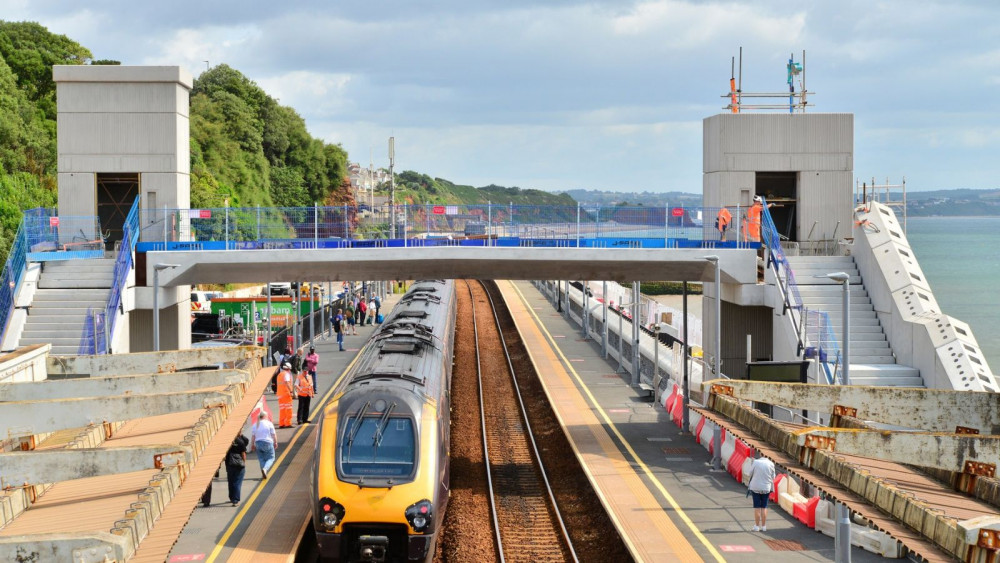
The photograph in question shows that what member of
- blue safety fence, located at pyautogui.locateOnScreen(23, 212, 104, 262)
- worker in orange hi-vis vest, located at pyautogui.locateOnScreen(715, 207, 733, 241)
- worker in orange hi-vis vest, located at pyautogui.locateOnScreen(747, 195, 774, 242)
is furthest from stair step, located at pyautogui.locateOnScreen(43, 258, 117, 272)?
worker in orange hi-vis vest, located at pyautogui.locateOnScreen(747, 195, 774, 242)

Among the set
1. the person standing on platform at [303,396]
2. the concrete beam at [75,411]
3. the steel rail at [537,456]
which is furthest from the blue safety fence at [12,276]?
the concrete beam at [75,411]

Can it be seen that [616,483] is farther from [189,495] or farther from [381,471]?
[189,495]

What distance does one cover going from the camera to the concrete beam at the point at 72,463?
9.23m

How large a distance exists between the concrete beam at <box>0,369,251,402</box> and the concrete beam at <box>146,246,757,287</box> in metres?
12.5

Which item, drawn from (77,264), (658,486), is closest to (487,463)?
(658,486)

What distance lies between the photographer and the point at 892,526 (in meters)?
8.32

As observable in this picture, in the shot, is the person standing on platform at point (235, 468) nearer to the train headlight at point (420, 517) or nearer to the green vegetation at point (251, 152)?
the train headlight at point (420, 517)

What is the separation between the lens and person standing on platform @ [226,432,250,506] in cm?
1883

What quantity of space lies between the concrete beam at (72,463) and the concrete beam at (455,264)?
1707cm

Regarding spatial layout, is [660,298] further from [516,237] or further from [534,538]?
[534,538]

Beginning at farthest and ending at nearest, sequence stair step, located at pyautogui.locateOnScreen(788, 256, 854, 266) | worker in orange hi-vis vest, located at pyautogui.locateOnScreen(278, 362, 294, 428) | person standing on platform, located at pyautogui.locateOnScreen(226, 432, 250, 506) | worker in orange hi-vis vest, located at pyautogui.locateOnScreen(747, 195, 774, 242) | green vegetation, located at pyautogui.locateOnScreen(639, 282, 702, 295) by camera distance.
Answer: green vegetation, located at pyautogui.locateOnScreen(639, 282, 702, 295)
stair step, located at pyautogui.locateOnScreen(788, 256, 854, 266)
worker in orange hi-vis vest, located at pyautogui.locateOnScreen(747, 195, 774, 242)
worker in orange hi-vis vest, located at pyautogui.locateOnScreen(278, 362, 294, 428)
person standing on platform, located at pyautogui.locateOnScreen(226, 432, 250, 506)

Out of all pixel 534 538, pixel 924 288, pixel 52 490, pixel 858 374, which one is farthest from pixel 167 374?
pixel 924 288

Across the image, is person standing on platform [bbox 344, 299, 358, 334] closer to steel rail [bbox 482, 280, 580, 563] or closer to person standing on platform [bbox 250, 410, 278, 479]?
steel rail [bbox 482, 280, 580, 563]

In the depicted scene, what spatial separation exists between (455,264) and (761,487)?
12.2 meters
